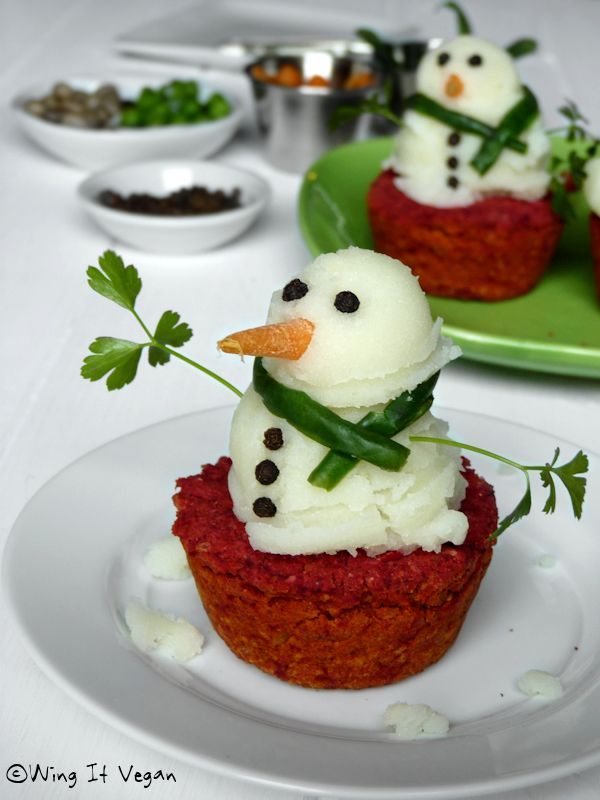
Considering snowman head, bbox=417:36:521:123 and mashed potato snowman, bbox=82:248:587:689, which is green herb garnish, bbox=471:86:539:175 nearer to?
snowman head, bbox=417:36:521:123

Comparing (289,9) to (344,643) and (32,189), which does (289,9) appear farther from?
(344,643)

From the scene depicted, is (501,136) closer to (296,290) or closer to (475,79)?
(475,79)

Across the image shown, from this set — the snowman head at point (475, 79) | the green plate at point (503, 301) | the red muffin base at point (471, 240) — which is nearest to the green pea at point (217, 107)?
the green plate at point (503, 301)

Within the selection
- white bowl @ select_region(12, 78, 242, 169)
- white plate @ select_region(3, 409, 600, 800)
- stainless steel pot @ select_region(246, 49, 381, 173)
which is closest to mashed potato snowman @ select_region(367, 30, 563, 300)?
white plate @ select_region(3, 409, 600, 800)

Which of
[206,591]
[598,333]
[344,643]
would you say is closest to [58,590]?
[206,591]

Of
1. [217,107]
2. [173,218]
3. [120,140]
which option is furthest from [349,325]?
[217,107]
